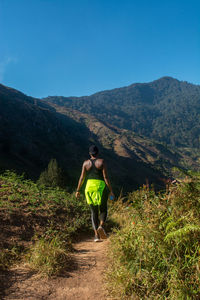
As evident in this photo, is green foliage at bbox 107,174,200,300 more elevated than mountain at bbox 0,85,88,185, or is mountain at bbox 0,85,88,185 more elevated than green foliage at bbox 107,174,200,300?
mountain at bbox 0,85,88,185

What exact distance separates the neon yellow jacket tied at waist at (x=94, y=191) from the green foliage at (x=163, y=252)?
48.1 inches

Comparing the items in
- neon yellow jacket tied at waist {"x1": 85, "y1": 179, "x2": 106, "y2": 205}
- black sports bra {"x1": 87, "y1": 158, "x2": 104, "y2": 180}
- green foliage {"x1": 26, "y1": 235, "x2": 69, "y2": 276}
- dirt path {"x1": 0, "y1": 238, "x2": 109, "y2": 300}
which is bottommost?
dirt path {"x1": 0, "y1": 238, "x2": 109, "y2": 300}

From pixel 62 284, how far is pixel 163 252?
1338mm

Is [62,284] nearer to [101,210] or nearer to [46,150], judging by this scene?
[101,210]

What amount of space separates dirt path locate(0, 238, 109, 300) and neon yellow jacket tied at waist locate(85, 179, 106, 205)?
1243 mm

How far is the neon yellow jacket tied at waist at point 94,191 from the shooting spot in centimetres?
449

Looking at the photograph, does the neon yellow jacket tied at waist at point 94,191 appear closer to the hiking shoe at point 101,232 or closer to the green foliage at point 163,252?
the hiking shoe at point 101,232

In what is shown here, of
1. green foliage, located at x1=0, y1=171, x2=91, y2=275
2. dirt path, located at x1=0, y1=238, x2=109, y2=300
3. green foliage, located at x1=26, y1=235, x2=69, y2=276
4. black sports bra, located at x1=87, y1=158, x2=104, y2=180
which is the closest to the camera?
dirt path, located at x1=0, y1=238, x2=109, y2=300

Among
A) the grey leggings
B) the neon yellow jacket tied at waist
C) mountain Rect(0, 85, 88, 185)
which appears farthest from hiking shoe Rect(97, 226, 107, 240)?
mountain Rect(0, 85, 88, 185)

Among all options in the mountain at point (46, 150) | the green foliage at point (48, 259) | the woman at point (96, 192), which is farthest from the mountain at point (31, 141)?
the green foliage at point (48, 259)

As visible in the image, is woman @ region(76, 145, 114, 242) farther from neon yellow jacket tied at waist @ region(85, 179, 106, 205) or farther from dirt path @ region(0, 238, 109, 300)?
dirt path @ region(0, 238, 109, 300)

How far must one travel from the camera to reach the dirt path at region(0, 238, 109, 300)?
257cm

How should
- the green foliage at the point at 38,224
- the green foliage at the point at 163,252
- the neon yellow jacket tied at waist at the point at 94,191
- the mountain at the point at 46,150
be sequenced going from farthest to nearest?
1. the mountain at the point at 46,150
2. the neon yellow jacket tied at waist at the point at 94,191
3. the green foliage at the point at 38,224
4. the green foliage at the point at 163,252

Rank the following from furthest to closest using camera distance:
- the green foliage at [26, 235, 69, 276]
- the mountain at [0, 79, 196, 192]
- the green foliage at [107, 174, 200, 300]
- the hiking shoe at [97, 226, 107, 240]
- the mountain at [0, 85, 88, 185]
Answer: the mountain at [0, 79, 196, 192], the mountain at [0, 85, 88, 185], the hiking shoe at [97, 226, 107, 240], the green foliage at [26, 235, 69, 276], the green foliage at [107, 174, 200, 300]
